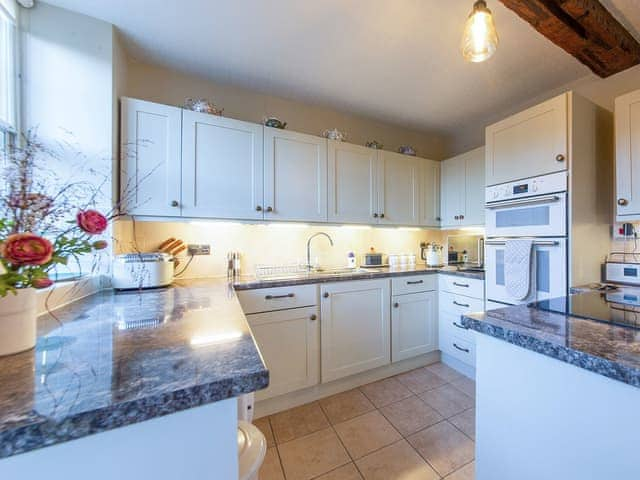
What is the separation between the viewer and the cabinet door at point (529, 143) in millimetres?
1570


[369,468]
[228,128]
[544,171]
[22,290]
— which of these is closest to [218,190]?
[228,128]

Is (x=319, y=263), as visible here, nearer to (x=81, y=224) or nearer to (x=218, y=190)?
(x=218, y=190)

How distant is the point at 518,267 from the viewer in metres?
1.72

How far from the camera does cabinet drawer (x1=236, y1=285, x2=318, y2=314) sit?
166 cm

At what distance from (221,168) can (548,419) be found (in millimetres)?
1989

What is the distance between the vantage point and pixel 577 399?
2.08ft

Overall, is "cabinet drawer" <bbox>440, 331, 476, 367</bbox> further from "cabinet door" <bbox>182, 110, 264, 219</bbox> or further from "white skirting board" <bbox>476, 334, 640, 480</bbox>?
"cabinet door" <bbox>182, 110, 264, 219</bbox>

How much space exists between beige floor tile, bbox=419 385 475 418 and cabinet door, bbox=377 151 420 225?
145 cm

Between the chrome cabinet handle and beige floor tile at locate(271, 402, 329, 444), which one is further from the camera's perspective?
the chrome cabinet handle

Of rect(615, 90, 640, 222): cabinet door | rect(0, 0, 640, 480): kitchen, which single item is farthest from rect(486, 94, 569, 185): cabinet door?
rect(615, 90, 640, 222): cabinet door

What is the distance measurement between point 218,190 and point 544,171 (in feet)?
7.17

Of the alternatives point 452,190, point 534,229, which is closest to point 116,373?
point 534,229

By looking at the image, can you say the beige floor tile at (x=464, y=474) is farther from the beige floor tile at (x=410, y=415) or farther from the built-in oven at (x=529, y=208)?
the built-in oven at (x=529, y=208)

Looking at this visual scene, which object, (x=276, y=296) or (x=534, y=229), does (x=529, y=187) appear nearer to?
(x=534, y=229)
